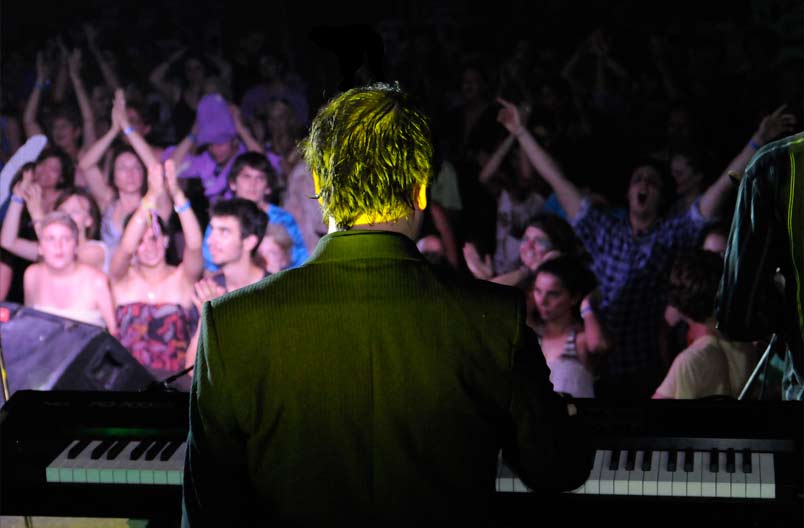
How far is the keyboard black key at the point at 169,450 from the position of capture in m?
3.02

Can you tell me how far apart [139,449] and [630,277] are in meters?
2.36

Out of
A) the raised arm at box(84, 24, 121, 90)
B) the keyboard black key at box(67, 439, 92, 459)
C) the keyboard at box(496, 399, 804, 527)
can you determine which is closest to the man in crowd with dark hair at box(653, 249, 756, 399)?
the keyboard at box(496, 399, 804, 527)

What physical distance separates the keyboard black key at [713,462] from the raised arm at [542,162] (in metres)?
1.77

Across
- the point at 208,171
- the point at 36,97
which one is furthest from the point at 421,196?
the point at 36,97

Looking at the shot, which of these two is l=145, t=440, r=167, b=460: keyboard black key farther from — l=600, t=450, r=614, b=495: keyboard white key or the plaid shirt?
the plaid shirt

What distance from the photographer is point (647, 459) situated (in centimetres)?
288

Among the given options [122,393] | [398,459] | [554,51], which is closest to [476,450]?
[398,459]

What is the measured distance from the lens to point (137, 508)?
2951 mm

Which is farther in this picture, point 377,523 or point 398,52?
point 398,52

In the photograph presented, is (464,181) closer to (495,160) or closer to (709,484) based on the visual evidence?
(495,160)

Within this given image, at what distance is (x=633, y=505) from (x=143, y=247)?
9.75ft

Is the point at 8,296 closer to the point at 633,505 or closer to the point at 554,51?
the point at 554,51

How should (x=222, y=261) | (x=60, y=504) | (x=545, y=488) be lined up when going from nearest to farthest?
1. (x=545, y=488)
2. (x=60, y=504)
3. (x=222, y=261)

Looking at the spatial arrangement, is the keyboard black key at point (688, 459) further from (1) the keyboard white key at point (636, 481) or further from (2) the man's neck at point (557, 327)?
(2) the man's neck at point (557, 327)
